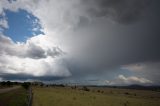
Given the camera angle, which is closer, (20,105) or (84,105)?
(20,105)

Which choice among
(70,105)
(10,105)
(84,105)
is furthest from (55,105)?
(10,105)

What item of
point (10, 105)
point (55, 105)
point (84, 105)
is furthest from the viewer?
point (84, 105)

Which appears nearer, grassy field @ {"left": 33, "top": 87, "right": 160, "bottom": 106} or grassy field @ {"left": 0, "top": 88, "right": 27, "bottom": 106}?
grassy field @ {"left": 0, "top": 88, "right": 27, "bottom": 106}

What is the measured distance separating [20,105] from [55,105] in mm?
6806

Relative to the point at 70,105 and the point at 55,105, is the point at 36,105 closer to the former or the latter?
the point at 55,105

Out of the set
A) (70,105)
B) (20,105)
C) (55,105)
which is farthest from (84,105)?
(20,105)

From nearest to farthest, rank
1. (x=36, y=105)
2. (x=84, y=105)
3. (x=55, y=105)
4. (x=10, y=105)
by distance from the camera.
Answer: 1. (x=10, y=105)
2. (x=36, y=105)
3. (x=55, y=105)
4. (x=84, y=105)

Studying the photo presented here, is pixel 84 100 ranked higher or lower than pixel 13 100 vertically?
lower

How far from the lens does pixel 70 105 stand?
34.2 m

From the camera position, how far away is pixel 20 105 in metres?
27.6

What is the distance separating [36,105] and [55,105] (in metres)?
3.92

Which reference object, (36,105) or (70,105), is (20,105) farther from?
(70,105)

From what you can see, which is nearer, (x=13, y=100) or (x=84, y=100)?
(x=13, y=100)

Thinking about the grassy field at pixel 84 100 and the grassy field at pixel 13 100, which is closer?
the grassy field at pixel 13 100
